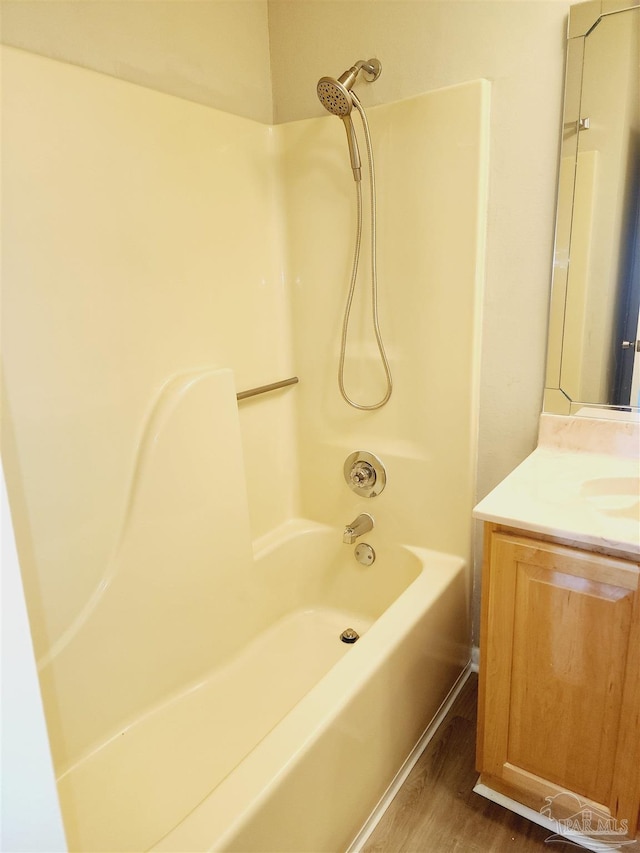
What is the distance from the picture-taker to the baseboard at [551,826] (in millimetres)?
1292

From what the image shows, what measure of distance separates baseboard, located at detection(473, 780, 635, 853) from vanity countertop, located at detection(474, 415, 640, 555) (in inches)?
30.2

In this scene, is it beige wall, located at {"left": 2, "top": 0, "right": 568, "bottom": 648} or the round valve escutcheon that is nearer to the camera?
beige wall, located at {"left": 2, "top": 0, "right": 568, "bottom": 648}

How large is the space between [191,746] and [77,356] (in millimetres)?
1082

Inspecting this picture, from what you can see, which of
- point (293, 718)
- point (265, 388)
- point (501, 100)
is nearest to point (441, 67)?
point (501, 100)

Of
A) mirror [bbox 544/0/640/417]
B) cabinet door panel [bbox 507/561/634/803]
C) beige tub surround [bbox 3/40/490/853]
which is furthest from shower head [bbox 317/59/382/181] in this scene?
cabinet door panel [bbox 507/561/634/803]

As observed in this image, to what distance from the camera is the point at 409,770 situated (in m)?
1.56

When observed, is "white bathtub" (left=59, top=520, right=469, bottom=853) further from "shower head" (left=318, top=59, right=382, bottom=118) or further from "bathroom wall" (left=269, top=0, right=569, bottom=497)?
"shower head" (left=318, top=59, right=382, bottom=118)

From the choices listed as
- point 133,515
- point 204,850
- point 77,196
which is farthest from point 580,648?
point 77,196

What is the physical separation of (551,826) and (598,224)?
157 cm

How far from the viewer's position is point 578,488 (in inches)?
52.5

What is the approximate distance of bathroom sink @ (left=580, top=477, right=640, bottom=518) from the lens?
1.34 m

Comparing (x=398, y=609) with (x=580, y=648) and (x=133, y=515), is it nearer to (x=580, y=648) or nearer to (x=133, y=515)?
(x=580, y=648)

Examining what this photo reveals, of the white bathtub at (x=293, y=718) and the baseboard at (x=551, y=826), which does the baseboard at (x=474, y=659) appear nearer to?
Answer: the white bathtub at (x=293, y=718)

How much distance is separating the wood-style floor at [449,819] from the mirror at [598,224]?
3.59ft
